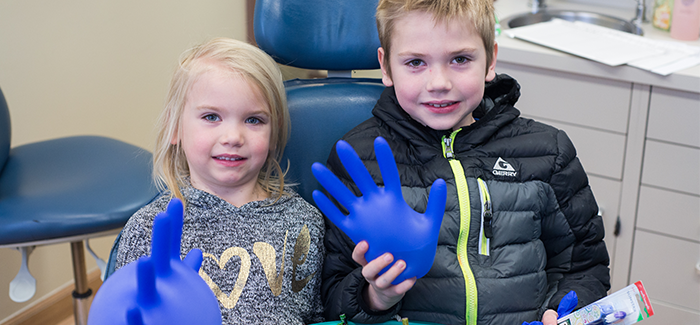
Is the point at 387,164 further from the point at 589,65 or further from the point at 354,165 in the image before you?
the point at 589,65

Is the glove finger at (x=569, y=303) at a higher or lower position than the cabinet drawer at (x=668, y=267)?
higher

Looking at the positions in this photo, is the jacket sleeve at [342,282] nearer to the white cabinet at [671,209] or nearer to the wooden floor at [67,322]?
the white cabinet at [671,209]

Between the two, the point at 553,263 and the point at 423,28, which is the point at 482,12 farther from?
the point at 553,263

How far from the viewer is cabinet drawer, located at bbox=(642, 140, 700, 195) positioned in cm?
187

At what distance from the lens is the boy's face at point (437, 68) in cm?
111

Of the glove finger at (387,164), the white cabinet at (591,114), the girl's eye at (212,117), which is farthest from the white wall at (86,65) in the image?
the glove finger at (387,164)

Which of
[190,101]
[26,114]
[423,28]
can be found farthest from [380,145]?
[26,114]

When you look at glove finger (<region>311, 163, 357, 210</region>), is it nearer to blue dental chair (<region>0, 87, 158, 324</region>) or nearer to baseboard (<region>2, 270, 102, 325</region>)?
blue dental chair (<region>0, 87, 158, 324</region>)

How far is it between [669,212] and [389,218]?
1399 mm

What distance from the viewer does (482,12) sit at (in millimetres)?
1127

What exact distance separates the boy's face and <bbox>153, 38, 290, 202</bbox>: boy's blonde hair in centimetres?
24

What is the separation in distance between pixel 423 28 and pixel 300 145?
38cm

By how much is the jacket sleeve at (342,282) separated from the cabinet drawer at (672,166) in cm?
112

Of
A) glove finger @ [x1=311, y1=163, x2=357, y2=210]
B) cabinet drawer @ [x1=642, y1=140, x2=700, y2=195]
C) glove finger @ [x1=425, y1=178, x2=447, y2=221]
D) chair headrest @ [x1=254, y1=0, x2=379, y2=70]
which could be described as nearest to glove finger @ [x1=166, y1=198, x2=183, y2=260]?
glove finger @ [x1=311, y1=163, x2=357, y2=210]
